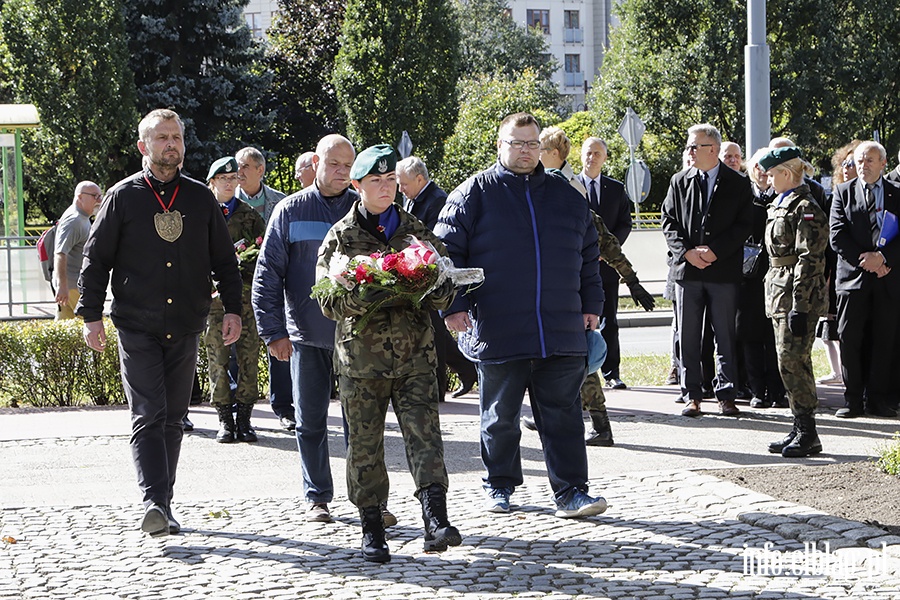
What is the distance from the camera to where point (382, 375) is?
605 centimetres

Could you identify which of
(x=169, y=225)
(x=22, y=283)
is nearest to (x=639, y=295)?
(x=169, y=225)

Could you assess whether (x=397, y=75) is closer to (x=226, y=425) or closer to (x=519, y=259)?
(x=226, y=425)

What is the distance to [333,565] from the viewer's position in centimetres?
595

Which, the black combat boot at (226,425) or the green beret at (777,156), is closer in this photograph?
the green beret at (777,156)

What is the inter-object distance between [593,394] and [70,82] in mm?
27838

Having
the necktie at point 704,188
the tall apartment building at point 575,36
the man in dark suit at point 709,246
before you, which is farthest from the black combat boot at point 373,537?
the tall apartment building at point 575,36

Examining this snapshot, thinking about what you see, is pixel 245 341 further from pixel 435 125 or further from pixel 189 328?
pixel 435 125

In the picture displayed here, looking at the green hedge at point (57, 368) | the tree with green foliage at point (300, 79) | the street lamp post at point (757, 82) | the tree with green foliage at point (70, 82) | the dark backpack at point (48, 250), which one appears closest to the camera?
the green hedge at point (57, 368)

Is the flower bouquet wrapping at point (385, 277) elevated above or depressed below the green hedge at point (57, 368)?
above

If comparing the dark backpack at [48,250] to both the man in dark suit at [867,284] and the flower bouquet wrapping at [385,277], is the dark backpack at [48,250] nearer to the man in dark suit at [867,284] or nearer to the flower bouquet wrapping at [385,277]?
the man in dark suit at [867,284]

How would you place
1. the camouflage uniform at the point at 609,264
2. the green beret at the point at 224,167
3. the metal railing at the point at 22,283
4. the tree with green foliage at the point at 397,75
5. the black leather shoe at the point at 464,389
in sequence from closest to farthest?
1. the camouflage uniform at the point at 609,264
2. the green beret at the point at 224,167
3. the black leather shoe at the point at 464,389
4. the metal railing at the point at 22,283
5. the tree with green foliage at the point at 397,75

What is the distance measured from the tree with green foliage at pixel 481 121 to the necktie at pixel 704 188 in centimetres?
3199

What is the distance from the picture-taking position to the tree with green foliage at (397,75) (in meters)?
37.6

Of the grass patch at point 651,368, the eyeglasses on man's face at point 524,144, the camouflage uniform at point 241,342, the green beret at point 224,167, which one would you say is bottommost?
the grass patch at point 651,368
